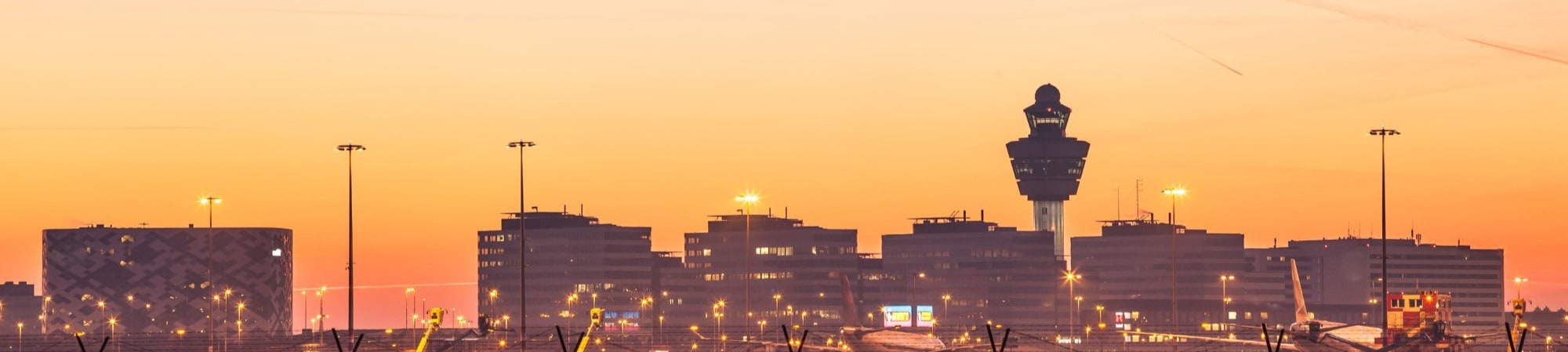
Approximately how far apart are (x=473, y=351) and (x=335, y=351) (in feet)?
110

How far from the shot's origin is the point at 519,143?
5468 inches

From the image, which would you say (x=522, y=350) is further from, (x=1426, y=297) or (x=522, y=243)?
(x=1426, y=297)

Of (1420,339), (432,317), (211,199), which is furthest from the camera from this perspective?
(211,199)

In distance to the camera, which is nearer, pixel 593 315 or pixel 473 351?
pixel 593 315

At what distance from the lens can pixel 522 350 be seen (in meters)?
120

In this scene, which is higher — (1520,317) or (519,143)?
(519,143)

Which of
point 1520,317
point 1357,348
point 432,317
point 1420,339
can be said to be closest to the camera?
point 432,317

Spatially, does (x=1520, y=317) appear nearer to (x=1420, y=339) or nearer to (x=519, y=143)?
(x=519, y=143)

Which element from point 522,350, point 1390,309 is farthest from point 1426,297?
point 522,350

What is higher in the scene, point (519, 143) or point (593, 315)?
point (519, 143)

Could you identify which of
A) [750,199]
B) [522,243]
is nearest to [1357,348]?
[750,199]

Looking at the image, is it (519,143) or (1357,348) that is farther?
(1357,348)

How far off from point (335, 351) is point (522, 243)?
39699mm

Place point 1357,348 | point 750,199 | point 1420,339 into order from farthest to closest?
point 1357,348
point 1420,339
point 750,199
